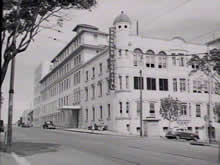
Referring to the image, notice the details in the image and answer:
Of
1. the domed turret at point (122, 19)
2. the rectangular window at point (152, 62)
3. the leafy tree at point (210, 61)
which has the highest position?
the domed turret at point (122, 19)

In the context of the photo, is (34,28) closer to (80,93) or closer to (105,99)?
(105,99)

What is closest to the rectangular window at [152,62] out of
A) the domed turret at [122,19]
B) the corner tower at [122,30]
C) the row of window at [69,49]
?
the corner tower at [122,30]

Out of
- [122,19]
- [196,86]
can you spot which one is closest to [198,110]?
[196,86]

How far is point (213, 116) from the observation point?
4931 centimetres

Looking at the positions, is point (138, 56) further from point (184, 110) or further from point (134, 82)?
point (184, 110)

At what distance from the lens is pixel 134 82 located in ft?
153

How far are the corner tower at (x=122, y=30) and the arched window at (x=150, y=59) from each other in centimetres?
416

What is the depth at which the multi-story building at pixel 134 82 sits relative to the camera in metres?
45.0

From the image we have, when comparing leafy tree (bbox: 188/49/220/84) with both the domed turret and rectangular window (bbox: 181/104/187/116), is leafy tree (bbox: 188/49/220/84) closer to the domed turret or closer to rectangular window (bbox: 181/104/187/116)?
rectangular window (bbox: 181/104/187/116)

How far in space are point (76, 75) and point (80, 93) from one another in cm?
509

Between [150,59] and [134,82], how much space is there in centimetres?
487

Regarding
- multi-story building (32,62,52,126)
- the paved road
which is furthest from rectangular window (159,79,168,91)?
multi-story building (32,62,52,126)

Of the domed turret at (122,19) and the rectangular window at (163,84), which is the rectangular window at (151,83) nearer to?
the rectangular window at (163,84)

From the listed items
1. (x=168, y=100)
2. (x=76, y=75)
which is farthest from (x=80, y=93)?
(x=168, y=100)
